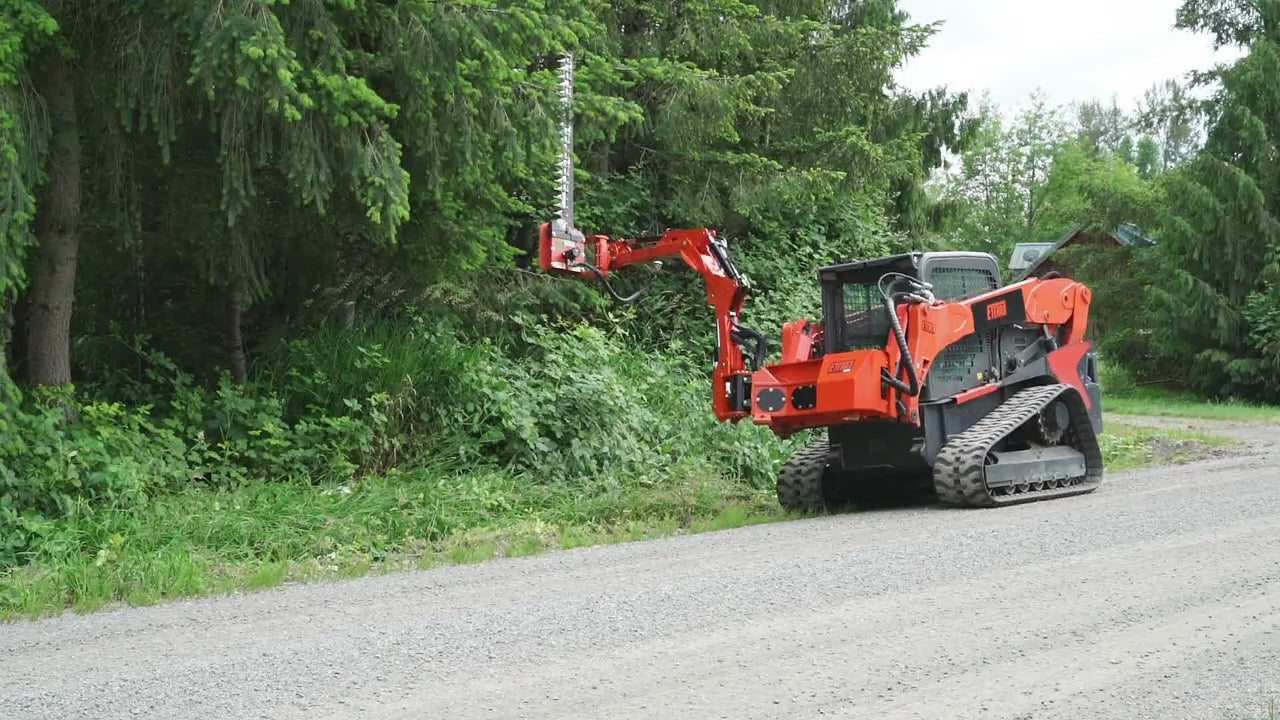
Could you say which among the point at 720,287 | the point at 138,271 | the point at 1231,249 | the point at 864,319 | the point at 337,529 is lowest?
the point at 337,529

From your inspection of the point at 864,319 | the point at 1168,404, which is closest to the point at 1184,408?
the point at 1168,404

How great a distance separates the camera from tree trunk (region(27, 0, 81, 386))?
9.27m

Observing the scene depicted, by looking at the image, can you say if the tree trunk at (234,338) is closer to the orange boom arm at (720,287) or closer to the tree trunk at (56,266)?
the tree trunk at (56,266)

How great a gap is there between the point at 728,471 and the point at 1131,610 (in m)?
6.58

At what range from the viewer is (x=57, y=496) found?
838 cm

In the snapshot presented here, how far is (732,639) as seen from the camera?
17.3 ft

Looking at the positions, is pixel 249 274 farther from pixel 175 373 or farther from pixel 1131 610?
pixel 1131 610

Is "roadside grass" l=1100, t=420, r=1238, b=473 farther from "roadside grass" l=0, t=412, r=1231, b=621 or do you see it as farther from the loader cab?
"roadside grass" l=0, t=412, r=1231, b=621

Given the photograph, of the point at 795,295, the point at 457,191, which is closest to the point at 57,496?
the point at 457,191

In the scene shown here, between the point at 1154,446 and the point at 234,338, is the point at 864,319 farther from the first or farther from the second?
the point at 1154,446

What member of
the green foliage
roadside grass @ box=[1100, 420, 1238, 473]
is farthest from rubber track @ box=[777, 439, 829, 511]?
the green foliage

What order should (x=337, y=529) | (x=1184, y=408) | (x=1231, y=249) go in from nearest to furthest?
1. (x=337, y=529)
2. (x=1184, y=408)
3. (x=1231, y=249)

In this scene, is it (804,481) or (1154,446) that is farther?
(1154,446)

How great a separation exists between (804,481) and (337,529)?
3.88 metres
